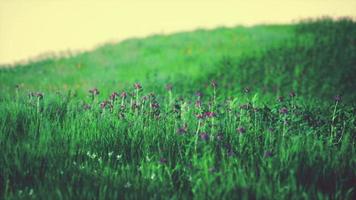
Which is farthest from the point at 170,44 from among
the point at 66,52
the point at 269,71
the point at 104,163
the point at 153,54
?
the point at 104,163

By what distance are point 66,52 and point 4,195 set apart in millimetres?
16738

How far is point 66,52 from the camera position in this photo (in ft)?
61.2

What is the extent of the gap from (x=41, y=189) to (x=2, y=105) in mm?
2214

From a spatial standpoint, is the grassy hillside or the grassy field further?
the grassy hillside

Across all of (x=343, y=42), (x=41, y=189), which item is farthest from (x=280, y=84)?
(x=41, y=189)

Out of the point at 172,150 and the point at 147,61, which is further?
the point at 147,61

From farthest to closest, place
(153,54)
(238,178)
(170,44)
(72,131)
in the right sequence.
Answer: (170,44) < (153,54) < (72,131) < (238,178)

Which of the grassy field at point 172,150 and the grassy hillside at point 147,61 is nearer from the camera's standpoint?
the grassy field at point 172,150

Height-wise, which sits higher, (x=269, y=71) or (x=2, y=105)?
(x=2, y=105)

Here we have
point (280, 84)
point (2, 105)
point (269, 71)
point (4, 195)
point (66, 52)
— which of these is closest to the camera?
point (4, 195)

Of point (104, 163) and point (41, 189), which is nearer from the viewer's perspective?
point (41, 189)

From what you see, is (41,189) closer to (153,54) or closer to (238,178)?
(238,178)

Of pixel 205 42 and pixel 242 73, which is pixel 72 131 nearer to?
pixel 242 73

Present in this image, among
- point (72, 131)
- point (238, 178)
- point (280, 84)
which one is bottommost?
point (280, 84)
